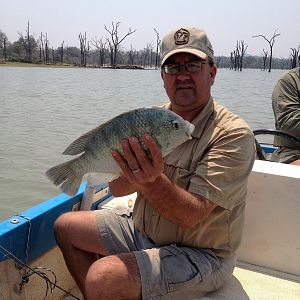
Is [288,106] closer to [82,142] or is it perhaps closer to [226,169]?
[226,169]

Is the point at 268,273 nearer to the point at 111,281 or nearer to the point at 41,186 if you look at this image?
the point at 111,281

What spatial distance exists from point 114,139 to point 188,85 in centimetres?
74

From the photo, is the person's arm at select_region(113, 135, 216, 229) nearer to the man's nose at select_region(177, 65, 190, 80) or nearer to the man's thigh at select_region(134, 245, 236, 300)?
the man's thigh at select_region(134, 245, 236, 300)

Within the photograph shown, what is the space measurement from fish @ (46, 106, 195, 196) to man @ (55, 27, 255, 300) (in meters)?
0.06

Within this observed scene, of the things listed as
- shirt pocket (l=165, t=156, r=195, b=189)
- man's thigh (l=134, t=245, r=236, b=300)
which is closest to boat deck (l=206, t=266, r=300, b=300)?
man's thigh (l=134, t=245, r=236, b=300)

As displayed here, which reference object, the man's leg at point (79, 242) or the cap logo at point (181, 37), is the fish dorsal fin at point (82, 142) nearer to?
the man's leg at point (79, 242)

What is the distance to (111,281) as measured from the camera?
88.7 inches

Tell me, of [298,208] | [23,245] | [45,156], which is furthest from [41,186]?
[298,208]

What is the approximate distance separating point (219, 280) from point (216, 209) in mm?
474

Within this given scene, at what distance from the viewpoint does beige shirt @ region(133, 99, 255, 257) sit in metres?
2.34

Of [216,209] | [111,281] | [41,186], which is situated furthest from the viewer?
[41,186]

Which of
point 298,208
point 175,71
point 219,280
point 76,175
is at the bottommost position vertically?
point 219,280

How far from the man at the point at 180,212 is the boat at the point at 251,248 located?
252 millimetres

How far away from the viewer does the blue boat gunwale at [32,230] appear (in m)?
2.72
